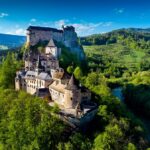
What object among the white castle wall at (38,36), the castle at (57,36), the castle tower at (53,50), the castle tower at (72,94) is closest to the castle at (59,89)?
the castle tower at (72,94)

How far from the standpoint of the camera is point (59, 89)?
68.9 metres

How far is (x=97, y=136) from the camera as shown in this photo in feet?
194

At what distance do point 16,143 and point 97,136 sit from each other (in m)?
16.4

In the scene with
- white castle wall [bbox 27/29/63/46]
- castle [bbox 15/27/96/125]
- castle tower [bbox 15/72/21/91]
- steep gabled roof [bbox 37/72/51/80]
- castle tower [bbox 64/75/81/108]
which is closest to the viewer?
castle [bbox 15/27/96/125]

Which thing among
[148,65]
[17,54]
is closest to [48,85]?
[17,54]

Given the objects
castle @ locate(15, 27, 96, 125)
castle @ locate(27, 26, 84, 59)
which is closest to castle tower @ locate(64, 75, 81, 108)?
castle @ locate(15, 27, 96, 125)

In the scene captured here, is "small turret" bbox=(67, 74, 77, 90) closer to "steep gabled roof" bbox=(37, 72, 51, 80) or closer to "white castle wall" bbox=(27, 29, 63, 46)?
"steep gabled roof" bbox=(37, 72, 51, 80)

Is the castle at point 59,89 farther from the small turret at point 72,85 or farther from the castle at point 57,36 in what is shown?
the castle at point 57,36

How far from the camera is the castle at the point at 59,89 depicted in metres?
63.4

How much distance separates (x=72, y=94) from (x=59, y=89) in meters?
5.57

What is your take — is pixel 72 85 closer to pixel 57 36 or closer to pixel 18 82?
A: pixel 18 82

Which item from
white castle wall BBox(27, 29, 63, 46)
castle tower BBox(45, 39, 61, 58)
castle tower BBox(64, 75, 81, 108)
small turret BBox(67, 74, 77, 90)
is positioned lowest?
castle tower BBox(64, 75, 81, 108)

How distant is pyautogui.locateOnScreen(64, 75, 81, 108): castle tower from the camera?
A: 2537 inches

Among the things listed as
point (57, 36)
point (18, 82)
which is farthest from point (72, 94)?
point (57, 36)
